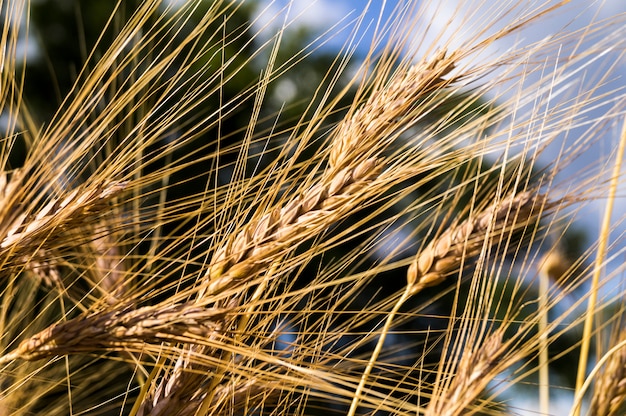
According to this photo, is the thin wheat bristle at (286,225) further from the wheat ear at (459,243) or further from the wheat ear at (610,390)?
the wheat ear at (610,390)

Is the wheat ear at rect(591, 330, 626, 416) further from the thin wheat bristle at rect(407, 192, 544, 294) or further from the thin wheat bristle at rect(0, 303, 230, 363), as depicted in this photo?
the thin wheat bristle at rect(0, 303, 230, 363)

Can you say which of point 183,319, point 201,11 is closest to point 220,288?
point 183,319

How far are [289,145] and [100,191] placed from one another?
11 centimetres

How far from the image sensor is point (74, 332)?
341mm

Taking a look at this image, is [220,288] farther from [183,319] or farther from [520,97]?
[520,97]

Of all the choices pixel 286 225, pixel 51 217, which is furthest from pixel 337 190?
pixel 51 217

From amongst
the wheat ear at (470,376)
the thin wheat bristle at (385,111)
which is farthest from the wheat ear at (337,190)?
the wheat ear at (470,376)

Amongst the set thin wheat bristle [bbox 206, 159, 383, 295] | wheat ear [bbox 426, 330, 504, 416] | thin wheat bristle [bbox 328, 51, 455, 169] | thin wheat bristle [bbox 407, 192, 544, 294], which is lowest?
wheat ear [bbox 426, 330, 504, 416]

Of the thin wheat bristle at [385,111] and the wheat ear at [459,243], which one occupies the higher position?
the thin wheat bristle at [385,111]

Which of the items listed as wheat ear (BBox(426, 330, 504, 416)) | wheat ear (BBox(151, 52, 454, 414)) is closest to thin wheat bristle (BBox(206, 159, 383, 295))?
wheat ear (BBox(151, 52, 454, 414))

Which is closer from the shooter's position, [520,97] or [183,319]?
[183,319]

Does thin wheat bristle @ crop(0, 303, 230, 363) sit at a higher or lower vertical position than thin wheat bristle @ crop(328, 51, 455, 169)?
lower

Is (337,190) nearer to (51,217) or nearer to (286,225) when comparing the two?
(286,225)

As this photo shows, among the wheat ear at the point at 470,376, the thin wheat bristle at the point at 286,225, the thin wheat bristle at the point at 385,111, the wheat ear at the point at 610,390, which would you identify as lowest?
the wheat ear at the point at 610,390
